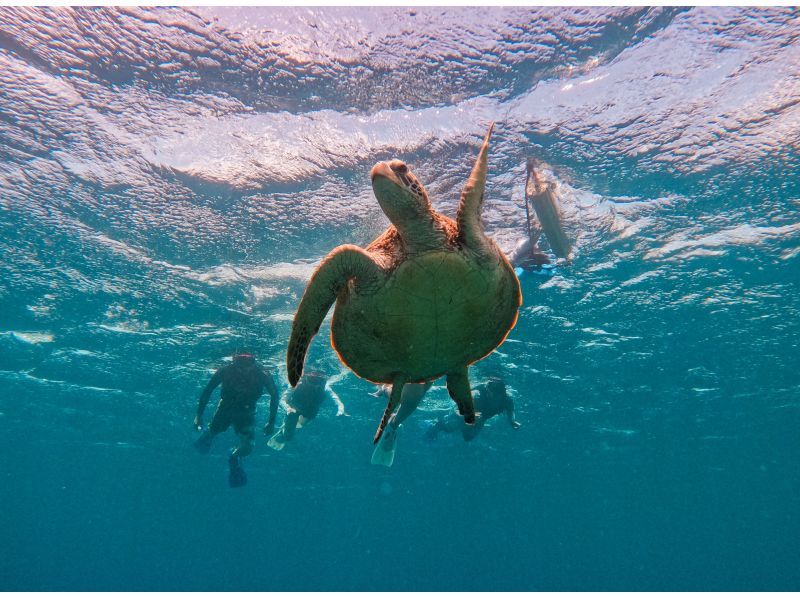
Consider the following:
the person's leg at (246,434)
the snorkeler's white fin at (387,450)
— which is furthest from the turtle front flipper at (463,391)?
the person's leg at (246,434)

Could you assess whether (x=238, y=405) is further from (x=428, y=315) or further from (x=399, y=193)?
(x=399, y=193)

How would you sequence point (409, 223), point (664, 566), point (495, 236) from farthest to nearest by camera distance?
point (664, 566)
point (495, 236)
point (409, 223)

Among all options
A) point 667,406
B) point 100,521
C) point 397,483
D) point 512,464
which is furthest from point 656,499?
point 100,521

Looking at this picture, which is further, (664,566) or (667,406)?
(664,566)

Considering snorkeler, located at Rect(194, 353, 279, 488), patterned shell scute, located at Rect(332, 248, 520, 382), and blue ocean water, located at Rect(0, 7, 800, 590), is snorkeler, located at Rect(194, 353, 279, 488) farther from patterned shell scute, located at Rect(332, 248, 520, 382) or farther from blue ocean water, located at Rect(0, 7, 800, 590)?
patterned shell scute, located at Rect(332, 248, 520, 382)

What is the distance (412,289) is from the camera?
3.99 m

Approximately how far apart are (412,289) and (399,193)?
0.92 meters

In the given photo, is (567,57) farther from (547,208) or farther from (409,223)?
(409,223)

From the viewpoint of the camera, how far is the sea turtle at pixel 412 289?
12.3ft

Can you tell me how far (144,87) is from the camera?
7.59 meters

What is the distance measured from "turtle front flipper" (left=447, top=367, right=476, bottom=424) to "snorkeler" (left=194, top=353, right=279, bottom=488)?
921cm

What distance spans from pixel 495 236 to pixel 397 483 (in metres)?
41.1

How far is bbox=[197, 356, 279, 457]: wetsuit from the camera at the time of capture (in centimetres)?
1366

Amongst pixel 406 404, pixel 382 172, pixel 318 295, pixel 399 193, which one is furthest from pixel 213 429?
pixel 382 172
